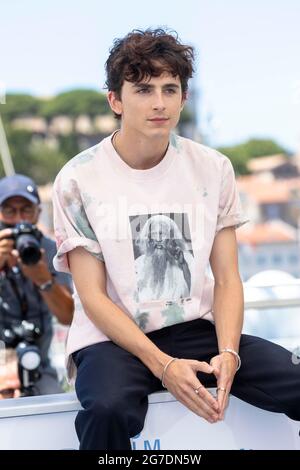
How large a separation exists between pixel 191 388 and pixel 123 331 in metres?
0.21

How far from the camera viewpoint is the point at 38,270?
2840mm

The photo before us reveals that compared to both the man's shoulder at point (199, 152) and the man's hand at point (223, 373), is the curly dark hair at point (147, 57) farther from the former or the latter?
the man's hand at point (223, 373)

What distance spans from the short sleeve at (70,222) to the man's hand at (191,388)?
0.35 metres

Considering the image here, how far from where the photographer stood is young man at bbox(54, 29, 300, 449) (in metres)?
1.94

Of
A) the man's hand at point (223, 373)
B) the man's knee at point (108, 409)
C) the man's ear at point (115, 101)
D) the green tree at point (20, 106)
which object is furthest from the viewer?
the green tree at point (20, 106)

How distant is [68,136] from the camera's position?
2328 inches

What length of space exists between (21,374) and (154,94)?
1.09 metres

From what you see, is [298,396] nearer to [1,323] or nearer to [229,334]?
[229,334]

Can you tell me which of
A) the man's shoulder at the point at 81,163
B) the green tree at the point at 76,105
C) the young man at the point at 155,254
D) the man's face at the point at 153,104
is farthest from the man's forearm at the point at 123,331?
the green tree at the point at 76,105

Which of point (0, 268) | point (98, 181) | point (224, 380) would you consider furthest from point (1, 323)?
point (224, 380)

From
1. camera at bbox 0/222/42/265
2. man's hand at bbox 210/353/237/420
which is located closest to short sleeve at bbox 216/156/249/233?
man's hand at bbox 210/353/237/420

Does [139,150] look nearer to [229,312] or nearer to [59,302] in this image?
[229,312]

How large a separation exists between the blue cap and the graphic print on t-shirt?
105 cm

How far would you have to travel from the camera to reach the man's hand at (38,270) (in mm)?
2809
